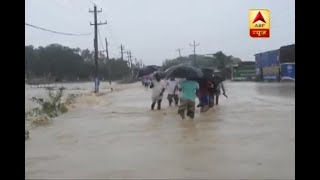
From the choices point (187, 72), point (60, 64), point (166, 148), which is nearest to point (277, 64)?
point (187, 72)

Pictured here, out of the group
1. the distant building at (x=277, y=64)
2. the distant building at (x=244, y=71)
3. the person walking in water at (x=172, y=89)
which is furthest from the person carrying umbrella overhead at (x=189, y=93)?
the distant building at (x=244, y=71)

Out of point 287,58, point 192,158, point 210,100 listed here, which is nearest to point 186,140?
point 192,158

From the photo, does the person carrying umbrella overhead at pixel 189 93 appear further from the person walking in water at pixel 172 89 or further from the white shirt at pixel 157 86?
the person walking in water at pixel 172 89

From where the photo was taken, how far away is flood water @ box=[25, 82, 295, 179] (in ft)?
26.7

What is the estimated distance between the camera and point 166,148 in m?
10.4

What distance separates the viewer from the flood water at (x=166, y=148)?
8.12 metres

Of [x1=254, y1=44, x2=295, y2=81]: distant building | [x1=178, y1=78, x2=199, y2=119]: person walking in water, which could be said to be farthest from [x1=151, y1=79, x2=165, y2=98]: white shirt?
[x1=254, y1=44, x2=295, y2=81]: distant building

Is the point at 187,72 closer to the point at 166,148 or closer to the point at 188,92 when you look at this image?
the point at 188,92
